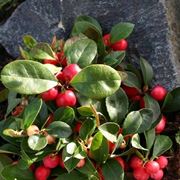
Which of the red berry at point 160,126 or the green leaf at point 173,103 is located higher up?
the green leaf at point 173,103

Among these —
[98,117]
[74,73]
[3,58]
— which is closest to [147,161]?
[98,117]

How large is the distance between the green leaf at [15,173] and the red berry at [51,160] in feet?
0.31

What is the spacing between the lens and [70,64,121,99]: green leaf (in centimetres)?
152

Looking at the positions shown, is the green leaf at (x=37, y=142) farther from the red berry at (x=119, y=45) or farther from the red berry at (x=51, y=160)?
the red berry at (x=119, y=45)

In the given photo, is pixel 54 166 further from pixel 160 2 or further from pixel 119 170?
pixel 160 2

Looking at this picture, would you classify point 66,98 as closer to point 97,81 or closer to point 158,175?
point 97,81

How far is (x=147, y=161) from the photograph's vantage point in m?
1.59

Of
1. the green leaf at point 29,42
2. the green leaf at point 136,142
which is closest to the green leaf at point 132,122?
the green leaf at point 136,142

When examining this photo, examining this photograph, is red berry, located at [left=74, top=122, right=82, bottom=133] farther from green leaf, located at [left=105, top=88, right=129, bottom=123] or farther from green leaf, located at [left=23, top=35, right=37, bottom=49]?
green leaf, located at [left=23, top=35, right=37, bottom=49]

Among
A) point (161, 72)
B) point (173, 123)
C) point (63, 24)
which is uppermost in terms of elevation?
point (63, 24)

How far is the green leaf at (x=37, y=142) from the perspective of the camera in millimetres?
1484

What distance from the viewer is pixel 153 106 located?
167 centimetres

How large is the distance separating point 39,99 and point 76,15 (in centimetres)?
55

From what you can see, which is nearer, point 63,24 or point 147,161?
point 147,161
